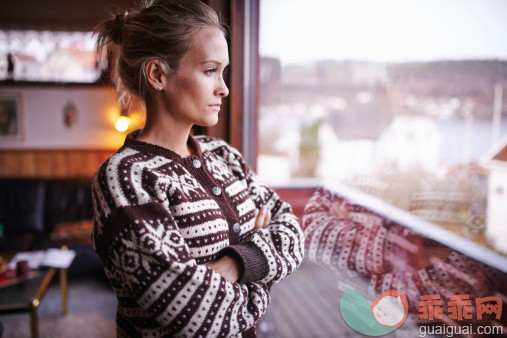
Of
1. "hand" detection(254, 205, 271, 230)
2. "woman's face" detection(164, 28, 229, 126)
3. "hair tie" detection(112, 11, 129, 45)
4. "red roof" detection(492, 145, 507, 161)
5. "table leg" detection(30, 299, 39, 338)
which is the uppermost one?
"hair tie" detection(112, 11, 129, 45)

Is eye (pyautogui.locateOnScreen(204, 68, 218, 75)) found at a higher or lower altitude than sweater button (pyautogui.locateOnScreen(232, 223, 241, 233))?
higher

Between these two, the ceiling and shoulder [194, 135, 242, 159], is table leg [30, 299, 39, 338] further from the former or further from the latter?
the ceiling

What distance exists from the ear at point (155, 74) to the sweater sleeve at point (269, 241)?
0.32 m

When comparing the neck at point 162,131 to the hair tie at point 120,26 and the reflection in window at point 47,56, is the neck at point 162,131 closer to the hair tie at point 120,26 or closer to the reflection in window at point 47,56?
the hair tie at point 120,26

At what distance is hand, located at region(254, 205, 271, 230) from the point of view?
3.63ft

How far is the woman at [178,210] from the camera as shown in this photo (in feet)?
2.68

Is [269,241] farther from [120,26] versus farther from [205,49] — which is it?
[120,26]

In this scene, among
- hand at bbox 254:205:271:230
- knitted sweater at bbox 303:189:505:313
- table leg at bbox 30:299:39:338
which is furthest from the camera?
table leg at bbox 30:299:39:338

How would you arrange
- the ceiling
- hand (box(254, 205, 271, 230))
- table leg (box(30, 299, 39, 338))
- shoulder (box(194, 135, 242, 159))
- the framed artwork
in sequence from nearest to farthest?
hand (box(254, 205, 271, 230))
shoulder (box(194, 135, 242, 159))
table leg (box(30, 299, 39, 338))
the ceiling
the framed artwork

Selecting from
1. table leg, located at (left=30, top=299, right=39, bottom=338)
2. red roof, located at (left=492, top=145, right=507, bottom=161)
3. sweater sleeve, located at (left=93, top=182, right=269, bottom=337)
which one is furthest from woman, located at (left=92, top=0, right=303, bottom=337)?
table leg, located at (left=30, top=299, right=39, bottom=338)

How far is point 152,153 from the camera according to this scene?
978 millimetres

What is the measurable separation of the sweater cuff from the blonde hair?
0.46m

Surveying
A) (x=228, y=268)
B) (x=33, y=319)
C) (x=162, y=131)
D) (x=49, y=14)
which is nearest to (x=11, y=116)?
(x=49, y=14)

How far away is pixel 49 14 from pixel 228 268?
4689mm
